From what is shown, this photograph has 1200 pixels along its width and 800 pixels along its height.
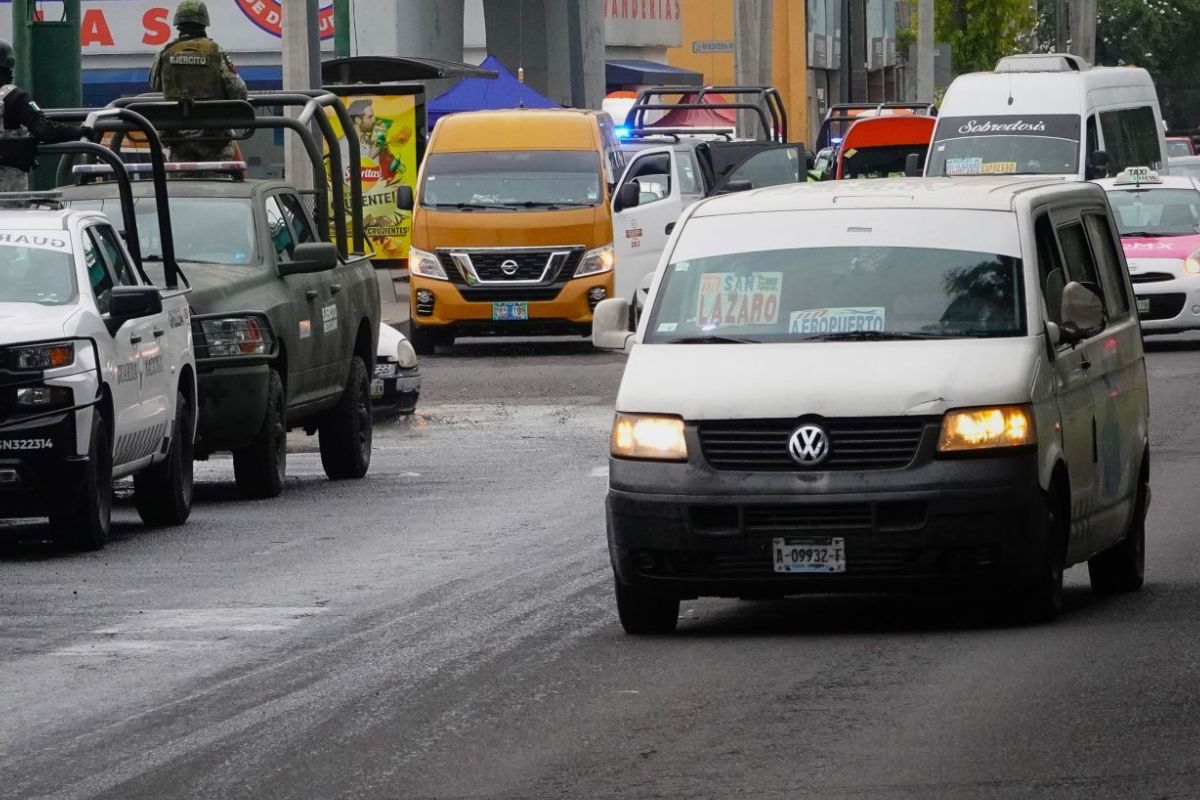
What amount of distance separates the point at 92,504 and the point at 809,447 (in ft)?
16.0

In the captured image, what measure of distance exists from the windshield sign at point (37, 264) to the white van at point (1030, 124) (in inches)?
762

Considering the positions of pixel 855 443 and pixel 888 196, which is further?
pixel 888 196

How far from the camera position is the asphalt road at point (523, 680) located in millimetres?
7645

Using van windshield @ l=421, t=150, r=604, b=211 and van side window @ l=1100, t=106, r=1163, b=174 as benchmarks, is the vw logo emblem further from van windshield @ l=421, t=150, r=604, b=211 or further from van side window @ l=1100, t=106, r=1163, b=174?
van side window @ l=1100, t=106, r=1163, b=174

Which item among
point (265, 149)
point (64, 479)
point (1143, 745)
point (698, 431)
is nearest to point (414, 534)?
point (64, 479)

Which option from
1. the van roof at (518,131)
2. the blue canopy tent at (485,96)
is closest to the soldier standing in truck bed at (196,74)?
the van roof at (518,131)

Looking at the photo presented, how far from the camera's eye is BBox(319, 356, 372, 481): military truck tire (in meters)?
17.7

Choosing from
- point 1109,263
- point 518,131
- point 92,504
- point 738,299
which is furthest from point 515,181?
point 738,299

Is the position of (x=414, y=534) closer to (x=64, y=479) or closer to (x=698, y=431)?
(x=64, y=479)

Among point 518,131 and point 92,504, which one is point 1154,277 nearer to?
point 518,131

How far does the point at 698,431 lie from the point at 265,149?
3549cm

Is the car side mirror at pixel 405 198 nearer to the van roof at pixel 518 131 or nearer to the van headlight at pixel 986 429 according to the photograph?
the van roof at pixel 518 131

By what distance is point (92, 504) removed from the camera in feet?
44.6

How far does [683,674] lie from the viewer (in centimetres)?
939
